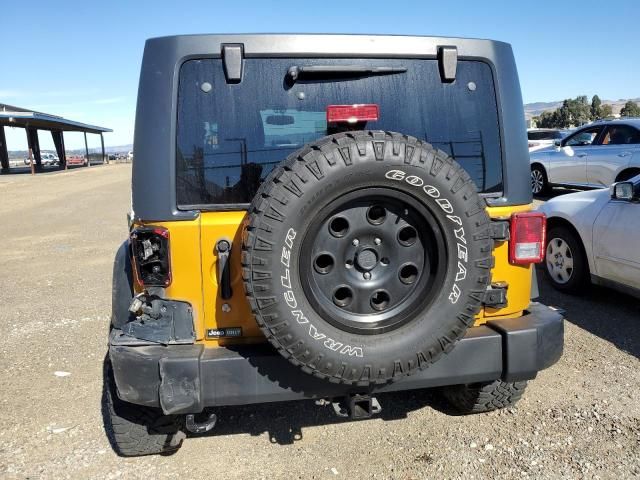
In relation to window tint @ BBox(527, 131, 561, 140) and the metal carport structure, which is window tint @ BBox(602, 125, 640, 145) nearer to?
window tint @ BBox(527, 131, 561, 140)

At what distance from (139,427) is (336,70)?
2047mm

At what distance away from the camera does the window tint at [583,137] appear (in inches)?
416

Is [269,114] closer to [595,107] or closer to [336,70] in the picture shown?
[336,70]

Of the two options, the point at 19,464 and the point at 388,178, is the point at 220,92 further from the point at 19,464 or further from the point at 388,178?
the point at 19,464

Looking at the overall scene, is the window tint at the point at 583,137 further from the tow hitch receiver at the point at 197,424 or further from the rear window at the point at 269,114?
the tow hitch receiver at the point at 197,424

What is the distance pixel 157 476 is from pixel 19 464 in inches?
30.9

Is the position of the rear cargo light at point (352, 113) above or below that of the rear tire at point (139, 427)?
above

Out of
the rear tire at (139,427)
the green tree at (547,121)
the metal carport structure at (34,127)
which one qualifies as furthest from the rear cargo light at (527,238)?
the green tree at (547,121)

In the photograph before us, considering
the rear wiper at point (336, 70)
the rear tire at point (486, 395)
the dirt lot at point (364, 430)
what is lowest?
the dirt lot at point (364, 430)

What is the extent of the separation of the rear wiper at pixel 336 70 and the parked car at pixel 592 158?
28.8 ft

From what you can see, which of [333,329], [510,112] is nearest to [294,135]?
[333,329]

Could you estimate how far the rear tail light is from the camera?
7.73ft

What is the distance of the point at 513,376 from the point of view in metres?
2.59

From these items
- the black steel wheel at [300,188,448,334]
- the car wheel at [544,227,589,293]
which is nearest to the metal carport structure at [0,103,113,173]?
the car wheel at [544,227,589,293]
